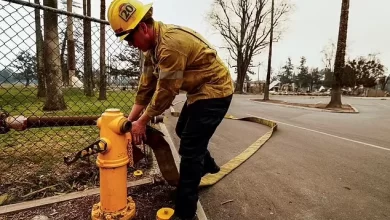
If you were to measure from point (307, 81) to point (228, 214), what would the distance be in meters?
72.4

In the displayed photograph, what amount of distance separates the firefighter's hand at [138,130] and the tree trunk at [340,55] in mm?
14404

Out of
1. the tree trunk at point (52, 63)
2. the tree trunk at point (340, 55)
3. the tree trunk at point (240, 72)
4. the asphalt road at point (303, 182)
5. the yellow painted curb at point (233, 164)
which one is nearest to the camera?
the asphalt road at point (303, 182)

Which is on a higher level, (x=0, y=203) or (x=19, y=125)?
(x=19, y=125)

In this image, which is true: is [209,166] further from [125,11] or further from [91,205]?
[125,11]

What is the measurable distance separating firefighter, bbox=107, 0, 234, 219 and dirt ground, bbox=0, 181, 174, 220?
258mm

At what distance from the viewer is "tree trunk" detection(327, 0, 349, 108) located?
1352cm

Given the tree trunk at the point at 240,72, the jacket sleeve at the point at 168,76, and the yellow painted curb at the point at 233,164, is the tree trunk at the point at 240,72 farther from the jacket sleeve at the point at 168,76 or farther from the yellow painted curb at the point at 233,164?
the jacket sleeve at the point at 168,76

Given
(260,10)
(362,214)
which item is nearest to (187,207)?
(362,214)

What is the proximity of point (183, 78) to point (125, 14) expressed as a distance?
0.63m

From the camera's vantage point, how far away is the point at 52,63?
718 cm

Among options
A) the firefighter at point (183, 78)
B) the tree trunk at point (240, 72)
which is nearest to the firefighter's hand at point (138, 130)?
the firefighter at point (183, 78)

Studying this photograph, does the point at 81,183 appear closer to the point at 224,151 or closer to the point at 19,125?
the point at 19,125

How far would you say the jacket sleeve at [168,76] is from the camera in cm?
184

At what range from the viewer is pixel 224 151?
4.37m
